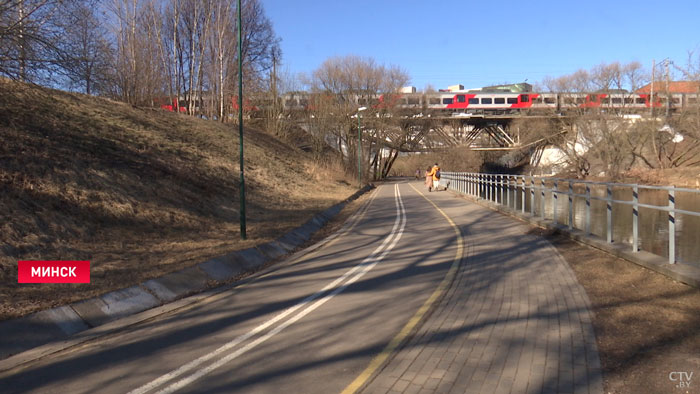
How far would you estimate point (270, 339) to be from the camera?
231 inches

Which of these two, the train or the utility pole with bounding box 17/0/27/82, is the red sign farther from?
the train

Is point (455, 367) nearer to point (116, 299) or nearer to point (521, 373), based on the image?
point (521, 373)

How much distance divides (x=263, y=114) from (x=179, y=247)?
132 ft

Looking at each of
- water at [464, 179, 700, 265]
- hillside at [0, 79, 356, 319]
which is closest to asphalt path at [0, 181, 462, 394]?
hillside at [0, 79, 356, 319]

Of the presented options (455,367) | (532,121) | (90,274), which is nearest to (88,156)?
(90,274)

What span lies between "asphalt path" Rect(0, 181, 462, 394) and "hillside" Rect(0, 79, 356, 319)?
1.71 metres

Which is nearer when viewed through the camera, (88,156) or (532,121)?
(88,156)

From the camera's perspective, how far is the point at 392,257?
11.1 metres

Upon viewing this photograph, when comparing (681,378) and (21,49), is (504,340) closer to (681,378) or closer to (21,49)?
(681,378)

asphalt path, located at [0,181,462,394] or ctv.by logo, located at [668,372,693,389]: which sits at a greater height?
ctv.by logo, located at [668,372,693,389]

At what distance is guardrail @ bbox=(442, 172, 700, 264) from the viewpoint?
835 centimetres

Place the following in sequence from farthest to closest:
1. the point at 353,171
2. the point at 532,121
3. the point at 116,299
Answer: the point at 532,121
the point at 353,171
the point at 116,299

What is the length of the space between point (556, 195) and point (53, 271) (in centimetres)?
1217

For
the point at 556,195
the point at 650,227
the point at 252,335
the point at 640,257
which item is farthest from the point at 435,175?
the point at 252,335
